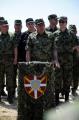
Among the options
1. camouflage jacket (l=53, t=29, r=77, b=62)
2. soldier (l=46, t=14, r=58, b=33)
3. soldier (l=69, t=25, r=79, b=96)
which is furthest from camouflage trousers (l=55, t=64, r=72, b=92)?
soldier (l=69, t=25, r=79, b=96)

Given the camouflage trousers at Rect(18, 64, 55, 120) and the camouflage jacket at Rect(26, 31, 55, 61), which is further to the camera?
the camouflage jacket at Rect(26, 31, 55, 61)

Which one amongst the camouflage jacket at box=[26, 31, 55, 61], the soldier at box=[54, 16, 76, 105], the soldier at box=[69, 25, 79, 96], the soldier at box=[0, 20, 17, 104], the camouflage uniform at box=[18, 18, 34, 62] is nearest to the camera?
the camouflage jacket at box=[26, 31, 55, 61]

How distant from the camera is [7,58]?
9.67 metres

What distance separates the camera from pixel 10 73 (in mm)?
9633

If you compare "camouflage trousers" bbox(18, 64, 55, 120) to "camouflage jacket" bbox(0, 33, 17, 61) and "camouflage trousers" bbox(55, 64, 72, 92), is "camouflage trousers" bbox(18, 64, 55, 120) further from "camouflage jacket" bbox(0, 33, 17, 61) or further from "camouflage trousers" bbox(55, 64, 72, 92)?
"camouflage jacket" bbox(0, 33, 17, 61)

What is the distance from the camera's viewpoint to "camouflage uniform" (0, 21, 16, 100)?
9.52 m

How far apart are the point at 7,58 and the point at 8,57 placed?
0.12 ft

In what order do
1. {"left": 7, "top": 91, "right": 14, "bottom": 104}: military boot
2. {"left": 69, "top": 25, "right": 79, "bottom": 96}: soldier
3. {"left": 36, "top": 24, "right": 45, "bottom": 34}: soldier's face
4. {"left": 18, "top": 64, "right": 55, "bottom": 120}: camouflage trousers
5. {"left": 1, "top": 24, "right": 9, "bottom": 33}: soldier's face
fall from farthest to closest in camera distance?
{"left": 69, "top": 25, "right": 79, "bottom": 96}: soldier → {"left": 7, "top": 91, "right": 14, "bottom": 104}: military boot → {"left": 1, "top": 24, "right": 9, "bottom": 33}: soldier's face → {"left": 36, "top": 24, "right": 45, "bottom": 34}: soldier's face → {"left": 18, "top": 64, "right": 55, "bottom": 120}: camouflage trousers

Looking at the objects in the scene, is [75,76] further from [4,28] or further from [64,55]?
[4,28]

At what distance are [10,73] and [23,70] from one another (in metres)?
3.98

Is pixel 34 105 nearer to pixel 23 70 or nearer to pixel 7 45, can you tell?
pixel 23 70

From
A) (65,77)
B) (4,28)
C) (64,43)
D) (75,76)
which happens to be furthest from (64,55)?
(75,76)

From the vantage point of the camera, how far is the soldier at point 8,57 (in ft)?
31.2

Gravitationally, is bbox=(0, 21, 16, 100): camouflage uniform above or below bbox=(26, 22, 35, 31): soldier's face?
below
